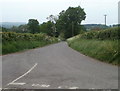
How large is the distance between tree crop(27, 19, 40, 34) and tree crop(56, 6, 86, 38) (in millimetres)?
19240

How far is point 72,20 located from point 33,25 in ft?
85.2

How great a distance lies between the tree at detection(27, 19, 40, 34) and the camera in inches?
5689

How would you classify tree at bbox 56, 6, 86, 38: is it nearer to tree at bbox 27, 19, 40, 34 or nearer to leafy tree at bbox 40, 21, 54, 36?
leafy tree at bbox 40, 21, 54, 36

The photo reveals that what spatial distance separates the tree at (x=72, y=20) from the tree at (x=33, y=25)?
63.1ft

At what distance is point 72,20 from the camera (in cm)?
12950

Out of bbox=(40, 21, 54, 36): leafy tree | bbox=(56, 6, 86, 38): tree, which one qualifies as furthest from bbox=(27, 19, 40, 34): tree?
bbox=(56, 6, 86, 38): tree

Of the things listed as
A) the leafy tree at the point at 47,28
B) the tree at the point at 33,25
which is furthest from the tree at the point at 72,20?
the tree at the point at 33,25

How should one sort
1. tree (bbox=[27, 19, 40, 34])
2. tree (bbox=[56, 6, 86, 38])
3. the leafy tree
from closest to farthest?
tree (bbox=[56, 6, 86, 38]), the leafy tree, tree (bbox=[27, 19, 40, 34])

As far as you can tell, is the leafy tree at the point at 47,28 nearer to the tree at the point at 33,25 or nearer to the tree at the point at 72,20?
the tree at the point at 33,25

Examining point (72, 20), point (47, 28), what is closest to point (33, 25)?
point (47, 28)

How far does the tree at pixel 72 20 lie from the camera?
128 meters

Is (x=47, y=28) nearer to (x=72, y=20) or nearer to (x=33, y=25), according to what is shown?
(x=33, y=25)

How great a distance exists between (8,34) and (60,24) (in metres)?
95.9

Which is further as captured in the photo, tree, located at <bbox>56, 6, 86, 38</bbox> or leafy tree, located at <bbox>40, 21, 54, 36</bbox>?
leafy tree, located at <bbox>40, 21, 54, 36</bbox>
